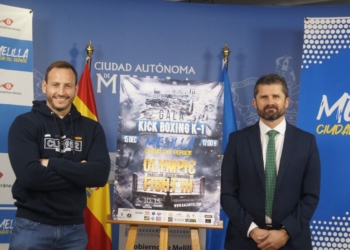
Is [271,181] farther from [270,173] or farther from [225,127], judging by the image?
[225,127]

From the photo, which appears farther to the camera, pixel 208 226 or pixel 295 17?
pixel 295 17

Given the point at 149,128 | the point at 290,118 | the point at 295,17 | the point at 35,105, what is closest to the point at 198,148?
the point at 149,128

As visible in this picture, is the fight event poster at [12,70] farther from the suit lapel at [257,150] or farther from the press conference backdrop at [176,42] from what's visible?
the suit lapel at [257,150]

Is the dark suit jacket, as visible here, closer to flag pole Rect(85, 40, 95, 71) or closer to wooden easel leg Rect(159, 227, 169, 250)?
wooden easel leg Rect(159, 227, 169, 250)

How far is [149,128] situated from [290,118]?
2.00 m

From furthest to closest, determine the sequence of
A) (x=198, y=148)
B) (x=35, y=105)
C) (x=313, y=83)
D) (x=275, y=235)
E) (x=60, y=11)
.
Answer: (x=60, y=11) < (x=313, y=83) < (x=198, y=148) < (x=35, y=105) < (x=275, y=235)

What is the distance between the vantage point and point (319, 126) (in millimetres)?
3977

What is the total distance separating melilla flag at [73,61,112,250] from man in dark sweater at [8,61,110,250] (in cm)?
114

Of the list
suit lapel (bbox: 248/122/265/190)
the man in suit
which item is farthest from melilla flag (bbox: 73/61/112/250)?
suit lapel (bbox: 248/122/265/190)

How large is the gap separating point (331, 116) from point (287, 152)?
4.44 feet

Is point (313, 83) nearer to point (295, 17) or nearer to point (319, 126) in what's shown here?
point (319, 126)

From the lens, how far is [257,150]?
286 cm

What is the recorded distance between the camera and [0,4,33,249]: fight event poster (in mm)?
3971

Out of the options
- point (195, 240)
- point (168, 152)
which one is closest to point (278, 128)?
point (168, 152)
